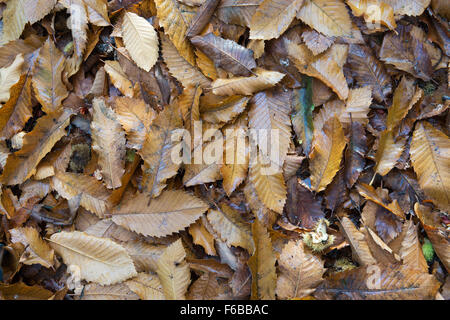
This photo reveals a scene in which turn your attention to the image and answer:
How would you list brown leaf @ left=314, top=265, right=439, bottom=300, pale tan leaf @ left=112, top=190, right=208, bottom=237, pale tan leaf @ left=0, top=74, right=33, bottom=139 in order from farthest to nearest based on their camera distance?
pale tan leaf @ left=0, top=74, right=33, bottom=139
pale tan leaf @ left=112, top=190, right=208, bottom=237
brown leaf @ left=314, top=265, right=439, bottom=300

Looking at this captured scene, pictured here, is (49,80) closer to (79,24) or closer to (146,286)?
(79,24)

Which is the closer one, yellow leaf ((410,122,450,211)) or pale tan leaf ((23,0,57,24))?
yellow leaf ((410,122,450,211))

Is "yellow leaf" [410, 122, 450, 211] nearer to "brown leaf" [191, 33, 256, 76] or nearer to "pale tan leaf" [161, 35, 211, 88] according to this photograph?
"brown leaf" [191, 33, 256, 76]

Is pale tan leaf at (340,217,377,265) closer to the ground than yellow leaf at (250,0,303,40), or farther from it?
closer to the ground

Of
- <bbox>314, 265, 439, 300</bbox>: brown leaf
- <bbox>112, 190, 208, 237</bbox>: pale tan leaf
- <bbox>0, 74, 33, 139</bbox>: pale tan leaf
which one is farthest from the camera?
<bbox>0, 74, 33, 139</bbox>: pale tan leaf

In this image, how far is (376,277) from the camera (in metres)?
1.15

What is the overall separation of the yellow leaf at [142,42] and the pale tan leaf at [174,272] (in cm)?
63

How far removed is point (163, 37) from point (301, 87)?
0.52 metres

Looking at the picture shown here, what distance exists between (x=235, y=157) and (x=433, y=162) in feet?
2.16

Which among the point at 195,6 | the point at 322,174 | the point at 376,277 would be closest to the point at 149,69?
the point at 195,6

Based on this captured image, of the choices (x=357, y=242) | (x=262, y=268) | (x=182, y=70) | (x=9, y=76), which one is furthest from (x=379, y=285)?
(x=9, y=76)

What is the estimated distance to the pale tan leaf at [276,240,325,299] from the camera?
1.16m

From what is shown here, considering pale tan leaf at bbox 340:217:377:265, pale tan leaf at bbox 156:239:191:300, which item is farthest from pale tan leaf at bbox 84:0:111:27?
pale tan leaf at bbox 340:217:377:265

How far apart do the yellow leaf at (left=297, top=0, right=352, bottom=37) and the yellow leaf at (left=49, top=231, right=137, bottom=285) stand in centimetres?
98
